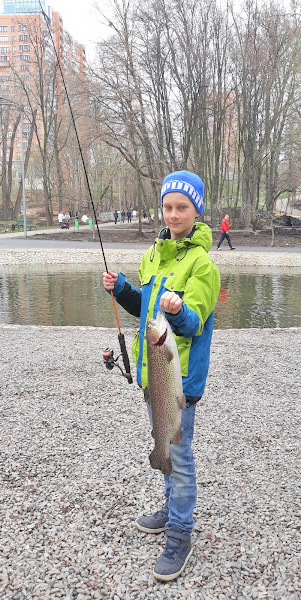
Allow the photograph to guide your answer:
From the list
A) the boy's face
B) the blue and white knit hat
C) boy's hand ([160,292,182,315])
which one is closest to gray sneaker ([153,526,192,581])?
boy's hand ([160,292,182,315])

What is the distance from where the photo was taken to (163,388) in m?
2.33

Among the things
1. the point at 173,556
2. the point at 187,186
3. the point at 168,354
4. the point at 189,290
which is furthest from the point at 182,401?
the point at 187,186

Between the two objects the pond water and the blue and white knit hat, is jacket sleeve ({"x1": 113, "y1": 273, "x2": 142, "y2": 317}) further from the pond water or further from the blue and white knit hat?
the pond water

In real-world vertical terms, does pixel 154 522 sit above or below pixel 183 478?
below

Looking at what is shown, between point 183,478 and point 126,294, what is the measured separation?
111 cm

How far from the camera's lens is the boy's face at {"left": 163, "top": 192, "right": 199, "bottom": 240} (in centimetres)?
259

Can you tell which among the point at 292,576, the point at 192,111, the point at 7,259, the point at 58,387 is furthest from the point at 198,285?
the point at 192,111

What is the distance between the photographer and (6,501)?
341 centimetres

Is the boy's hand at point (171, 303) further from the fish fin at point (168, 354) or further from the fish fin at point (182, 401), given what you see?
the fish fin at point (182, 401)

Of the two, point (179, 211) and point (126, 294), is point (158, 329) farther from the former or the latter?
point (126, 294)

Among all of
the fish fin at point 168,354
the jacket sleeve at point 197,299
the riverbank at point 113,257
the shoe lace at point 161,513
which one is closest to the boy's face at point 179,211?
the jacket sleeve at point 197,299

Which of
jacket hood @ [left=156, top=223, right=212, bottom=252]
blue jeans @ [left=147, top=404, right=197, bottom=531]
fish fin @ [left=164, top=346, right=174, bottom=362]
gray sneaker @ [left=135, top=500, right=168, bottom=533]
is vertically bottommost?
gray sneaker @ [left=135, top=500, right=168, bottom=533]

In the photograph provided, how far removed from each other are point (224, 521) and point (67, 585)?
1.08m

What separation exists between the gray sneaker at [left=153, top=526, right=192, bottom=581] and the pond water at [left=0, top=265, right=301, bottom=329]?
8.33 m
